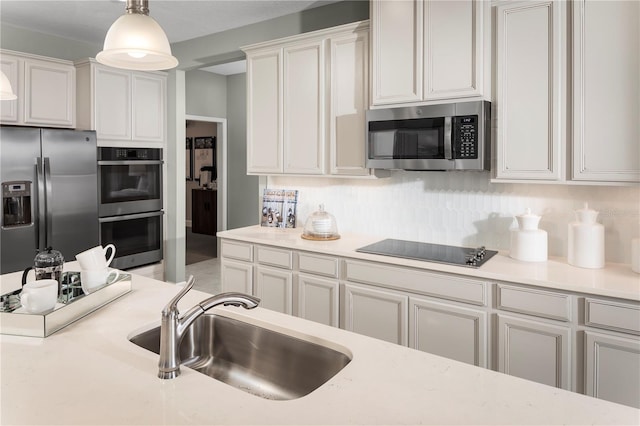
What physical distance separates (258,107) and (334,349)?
2.63 m

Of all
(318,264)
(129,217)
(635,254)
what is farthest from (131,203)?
(635,254)

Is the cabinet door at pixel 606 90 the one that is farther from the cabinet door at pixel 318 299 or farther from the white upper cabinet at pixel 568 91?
the cabinet door at pixel 318 299

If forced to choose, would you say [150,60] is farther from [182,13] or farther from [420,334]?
[182,13]

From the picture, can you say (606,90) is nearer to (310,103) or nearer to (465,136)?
(465,136)

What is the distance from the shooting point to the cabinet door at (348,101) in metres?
2.96

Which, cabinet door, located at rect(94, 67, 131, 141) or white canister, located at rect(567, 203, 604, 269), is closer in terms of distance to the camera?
white canister, located at rect(567, 203, 604, 269)

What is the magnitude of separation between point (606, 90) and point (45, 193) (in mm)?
4129

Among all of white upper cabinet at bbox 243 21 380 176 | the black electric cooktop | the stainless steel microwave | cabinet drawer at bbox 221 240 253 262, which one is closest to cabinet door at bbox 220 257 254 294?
cabinet drawer at bbox 221 240 253 262

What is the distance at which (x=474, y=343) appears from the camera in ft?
7.39

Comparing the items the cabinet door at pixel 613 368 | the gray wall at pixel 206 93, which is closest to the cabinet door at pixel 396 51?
the cabinet door at pixel 613 368

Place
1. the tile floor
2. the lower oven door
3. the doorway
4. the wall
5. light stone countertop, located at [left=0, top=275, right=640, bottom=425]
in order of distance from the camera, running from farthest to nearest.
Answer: the doorway → the tile floor → the lower oven door → the wall → light stone countertop, located at [left=0, top=275, right=640, bottom=425]

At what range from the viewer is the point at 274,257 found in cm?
306

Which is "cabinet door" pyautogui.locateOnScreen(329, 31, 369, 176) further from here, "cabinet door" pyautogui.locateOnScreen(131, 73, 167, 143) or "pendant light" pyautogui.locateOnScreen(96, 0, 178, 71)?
"cabinet door" pyautogui.locateOnScreen(131, 73, 167, 143)

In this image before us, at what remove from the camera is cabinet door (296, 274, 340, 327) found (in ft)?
9.11
